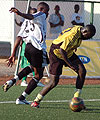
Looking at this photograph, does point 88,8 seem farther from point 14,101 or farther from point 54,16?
point 14,101

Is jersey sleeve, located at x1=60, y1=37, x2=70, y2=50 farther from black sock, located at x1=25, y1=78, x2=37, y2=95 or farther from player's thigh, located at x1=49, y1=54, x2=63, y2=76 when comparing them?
black sock, located at x1=25, y1=78, x2=37, y2=95

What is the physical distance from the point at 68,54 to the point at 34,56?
830 mm

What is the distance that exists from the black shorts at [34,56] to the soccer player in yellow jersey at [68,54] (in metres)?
A: 0.55

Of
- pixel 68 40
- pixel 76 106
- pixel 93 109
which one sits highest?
pixel 68 40

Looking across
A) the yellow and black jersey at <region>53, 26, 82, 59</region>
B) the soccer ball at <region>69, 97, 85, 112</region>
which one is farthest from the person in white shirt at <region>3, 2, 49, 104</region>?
the soccer ball at <region>69, 97, 85, 112</region>

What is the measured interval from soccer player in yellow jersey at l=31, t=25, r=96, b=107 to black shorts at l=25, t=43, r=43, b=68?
21.7 inches

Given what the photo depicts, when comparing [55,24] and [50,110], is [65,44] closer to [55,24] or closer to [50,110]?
[50,110]

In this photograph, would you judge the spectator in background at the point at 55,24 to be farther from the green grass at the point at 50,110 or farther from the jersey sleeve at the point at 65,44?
the jersey sleeve at the point at 65,44

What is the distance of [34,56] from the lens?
855 centimetres

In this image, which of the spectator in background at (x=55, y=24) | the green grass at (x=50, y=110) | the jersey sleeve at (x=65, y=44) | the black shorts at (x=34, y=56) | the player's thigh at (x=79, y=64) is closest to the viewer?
the green grass at (x=50, y=110)

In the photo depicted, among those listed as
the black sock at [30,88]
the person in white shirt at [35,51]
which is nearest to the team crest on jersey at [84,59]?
the person in white shirt at [35,51]

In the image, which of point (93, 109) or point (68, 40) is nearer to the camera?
point (68, 40)

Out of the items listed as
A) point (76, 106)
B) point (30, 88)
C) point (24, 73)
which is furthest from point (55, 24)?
point (76, 106)

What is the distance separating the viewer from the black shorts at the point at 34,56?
8.53 metres
